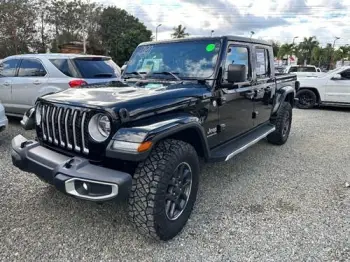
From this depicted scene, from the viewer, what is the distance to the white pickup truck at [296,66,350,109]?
975 centimetres

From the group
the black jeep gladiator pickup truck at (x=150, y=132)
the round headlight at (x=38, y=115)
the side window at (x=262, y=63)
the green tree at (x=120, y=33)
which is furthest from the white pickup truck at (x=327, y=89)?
the green tree at (x=120, y=33)

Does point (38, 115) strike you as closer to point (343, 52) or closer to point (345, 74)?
point (345, 74)

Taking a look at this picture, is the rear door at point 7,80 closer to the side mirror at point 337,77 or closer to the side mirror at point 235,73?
the side mirror at point 235,73

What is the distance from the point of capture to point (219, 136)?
11.4ft

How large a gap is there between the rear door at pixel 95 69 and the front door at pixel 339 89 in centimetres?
739

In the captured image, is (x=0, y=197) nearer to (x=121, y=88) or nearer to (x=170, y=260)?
(x=121, y=88)

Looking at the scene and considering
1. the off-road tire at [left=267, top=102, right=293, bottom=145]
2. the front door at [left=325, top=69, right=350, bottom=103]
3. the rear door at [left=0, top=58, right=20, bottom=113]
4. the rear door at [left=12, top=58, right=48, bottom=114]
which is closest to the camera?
the off-road tire at [left=267, top=102, right=293, bottom=145]

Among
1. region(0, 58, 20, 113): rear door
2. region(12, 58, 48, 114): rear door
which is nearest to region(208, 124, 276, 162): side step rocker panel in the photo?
region(12, 58, 48, 114): rear door

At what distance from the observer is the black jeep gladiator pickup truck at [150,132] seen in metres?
2.22

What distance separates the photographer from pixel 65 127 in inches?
99.8

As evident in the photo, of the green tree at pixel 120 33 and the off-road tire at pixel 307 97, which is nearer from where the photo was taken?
the off-road tire at pixel 307 97

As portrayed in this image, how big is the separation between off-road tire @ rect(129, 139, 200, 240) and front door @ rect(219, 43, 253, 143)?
1.17 m

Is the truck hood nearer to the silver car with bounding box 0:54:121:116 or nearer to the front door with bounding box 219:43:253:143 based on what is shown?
the front door with bounding box 219:43:253:143

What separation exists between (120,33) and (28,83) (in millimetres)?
40461
